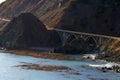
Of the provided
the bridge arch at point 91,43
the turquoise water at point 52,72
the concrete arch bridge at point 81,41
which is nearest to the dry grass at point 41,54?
the turquoise water at point 52,72

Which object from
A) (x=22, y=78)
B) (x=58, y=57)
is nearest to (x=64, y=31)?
(x=58, y=57)

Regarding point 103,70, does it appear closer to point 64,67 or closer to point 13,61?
point 64,67

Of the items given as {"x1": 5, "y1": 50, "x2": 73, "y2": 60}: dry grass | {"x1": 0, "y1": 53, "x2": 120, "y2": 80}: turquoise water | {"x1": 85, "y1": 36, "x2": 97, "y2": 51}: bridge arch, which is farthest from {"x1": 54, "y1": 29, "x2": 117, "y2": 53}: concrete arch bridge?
{"x1": 0, "y1": 53, "x2": 120, "y2": 80}: turquoise water

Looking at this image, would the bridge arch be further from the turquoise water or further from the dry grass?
the turquoise water

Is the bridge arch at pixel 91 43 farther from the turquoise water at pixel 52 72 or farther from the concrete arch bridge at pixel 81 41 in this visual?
the turquoise water at pixel 52 72

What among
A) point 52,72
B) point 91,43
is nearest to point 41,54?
point 91,43

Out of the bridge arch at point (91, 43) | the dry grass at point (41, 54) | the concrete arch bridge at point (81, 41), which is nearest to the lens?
the dry grass at point (41, 54)
